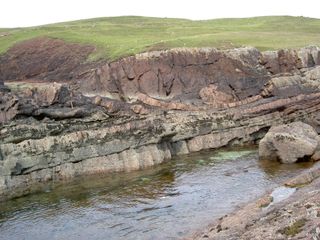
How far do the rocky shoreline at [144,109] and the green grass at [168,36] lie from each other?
4.69 m

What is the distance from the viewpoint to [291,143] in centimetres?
3347

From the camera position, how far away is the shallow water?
2438 cm

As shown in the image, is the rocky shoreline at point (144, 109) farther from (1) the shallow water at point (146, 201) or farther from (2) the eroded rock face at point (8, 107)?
(1) the shallow water at point (146, 201)

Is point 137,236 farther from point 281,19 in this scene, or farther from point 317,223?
point 281,19

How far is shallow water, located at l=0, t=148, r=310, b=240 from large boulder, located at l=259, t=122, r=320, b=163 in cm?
78

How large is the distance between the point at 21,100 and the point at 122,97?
938 cm

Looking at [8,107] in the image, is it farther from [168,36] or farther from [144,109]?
[168,36]

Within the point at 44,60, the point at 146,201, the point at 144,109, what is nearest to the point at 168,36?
the point at 44,60

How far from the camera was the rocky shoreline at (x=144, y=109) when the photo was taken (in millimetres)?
33094

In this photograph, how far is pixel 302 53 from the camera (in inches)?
1827

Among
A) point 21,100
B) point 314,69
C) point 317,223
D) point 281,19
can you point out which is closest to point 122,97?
point 21,100

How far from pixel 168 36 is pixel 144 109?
67.5ft

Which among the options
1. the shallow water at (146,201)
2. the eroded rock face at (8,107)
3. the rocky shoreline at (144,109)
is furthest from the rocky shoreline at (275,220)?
the eroded rock face at (8,107)

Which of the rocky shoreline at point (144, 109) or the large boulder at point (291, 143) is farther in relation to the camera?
the large boulder at point (291, 143)
